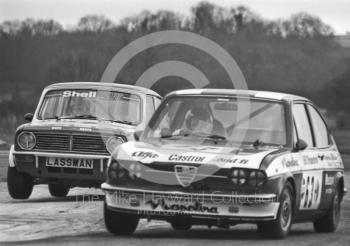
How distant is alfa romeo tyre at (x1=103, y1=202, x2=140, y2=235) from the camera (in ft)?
32.4

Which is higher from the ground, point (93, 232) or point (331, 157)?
point (331, 157)

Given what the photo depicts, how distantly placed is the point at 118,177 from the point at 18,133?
518cm

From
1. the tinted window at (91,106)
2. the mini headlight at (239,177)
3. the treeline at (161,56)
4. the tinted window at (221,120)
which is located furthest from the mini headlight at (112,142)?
the treeline at (161,56)

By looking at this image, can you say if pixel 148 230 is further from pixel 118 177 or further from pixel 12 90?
pixel 12 90

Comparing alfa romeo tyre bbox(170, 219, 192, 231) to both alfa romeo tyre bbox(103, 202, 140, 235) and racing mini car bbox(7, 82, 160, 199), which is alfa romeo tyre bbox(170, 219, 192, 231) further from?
racing mini car bbox(7, 82, 160, 199)

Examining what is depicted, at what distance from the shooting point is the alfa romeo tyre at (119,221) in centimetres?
986

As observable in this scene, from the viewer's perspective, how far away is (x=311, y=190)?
35.7 ft

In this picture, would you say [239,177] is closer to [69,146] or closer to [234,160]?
[234,160]

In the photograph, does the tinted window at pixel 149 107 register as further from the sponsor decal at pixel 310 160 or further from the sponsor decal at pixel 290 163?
the sponsor decal at pixel 290 163

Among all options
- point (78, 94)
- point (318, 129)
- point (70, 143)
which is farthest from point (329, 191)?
point (78, 94)

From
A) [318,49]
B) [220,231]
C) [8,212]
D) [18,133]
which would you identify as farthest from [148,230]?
[318,49]

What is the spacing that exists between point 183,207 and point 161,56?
53021 mm

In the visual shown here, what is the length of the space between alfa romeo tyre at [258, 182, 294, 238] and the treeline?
1626 inches

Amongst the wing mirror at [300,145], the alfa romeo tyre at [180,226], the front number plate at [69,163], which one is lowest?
the alfa romeo tyre at [180,226]
